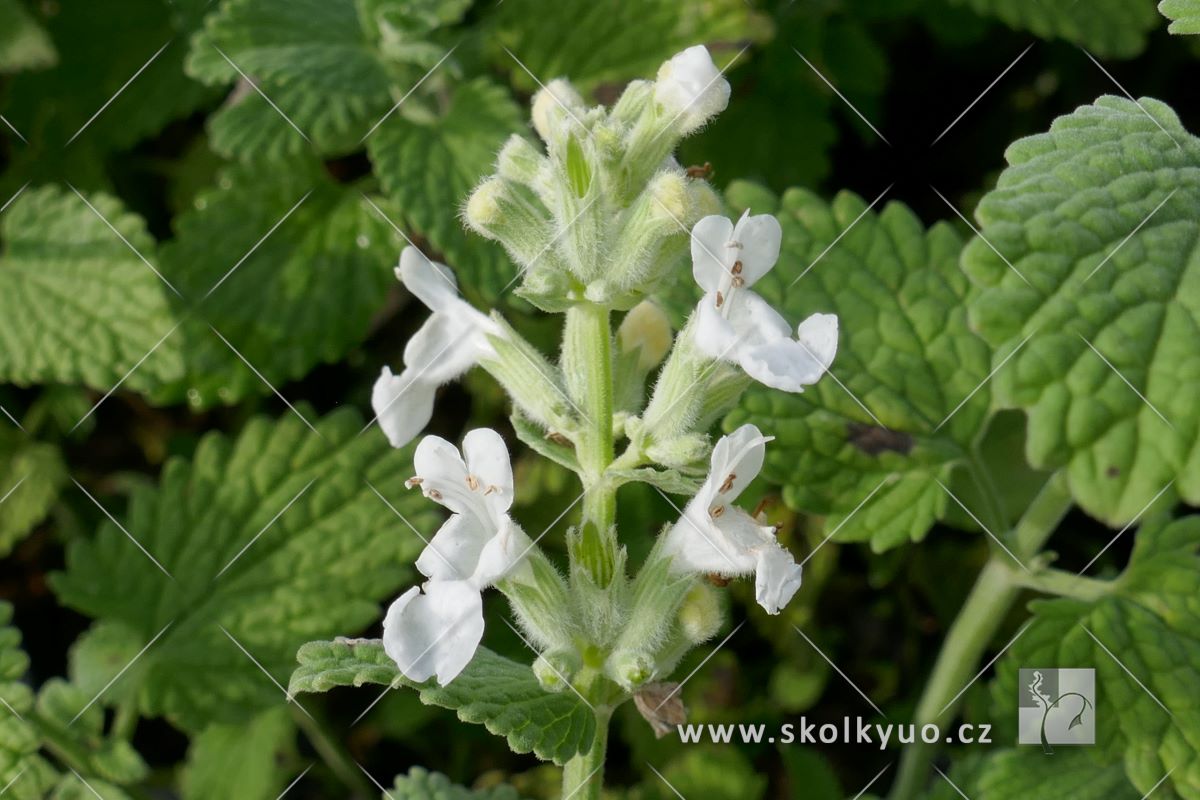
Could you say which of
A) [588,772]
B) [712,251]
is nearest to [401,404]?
[712,251]

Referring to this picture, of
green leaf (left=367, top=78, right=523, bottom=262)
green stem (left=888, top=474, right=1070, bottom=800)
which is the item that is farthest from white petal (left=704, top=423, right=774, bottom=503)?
Result: green leaf (left=367, top=78, right=523, bottom=262)

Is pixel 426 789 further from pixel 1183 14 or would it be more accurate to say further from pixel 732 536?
pixel 1183 14

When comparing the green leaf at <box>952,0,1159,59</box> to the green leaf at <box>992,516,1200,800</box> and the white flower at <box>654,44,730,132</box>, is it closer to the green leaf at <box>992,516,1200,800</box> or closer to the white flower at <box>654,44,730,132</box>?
the green leaf at <box>992,516,1200,800</box>

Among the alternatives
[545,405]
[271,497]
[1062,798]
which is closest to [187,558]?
[271,497]

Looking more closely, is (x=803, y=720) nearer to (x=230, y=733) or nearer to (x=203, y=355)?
(x=230, y=733)

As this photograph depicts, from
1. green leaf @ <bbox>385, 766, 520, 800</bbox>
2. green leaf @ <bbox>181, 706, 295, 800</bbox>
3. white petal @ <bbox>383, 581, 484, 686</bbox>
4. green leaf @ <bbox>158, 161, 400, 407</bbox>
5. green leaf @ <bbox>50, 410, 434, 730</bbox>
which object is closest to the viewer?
white petal @ <bbox>383, 581, 484, 686</bbox>

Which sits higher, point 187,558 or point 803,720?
point 187,558

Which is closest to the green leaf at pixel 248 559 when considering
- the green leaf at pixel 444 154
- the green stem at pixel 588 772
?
the green leaf at pixel 444 154
